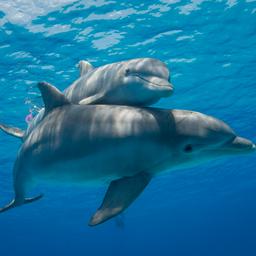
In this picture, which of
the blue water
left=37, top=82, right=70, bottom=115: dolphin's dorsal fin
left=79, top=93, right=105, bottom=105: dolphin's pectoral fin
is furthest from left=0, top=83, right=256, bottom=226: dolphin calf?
the blue water

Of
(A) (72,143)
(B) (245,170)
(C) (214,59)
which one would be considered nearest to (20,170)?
(A) (72,143)

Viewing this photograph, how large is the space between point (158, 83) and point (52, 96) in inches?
80.4

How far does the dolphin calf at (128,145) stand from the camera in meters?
5.34

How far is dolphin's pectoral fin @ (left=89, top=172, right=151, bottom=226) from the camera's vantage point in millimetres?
4891

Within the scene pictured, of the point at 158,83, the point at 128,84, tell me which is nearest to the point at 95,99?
the point at 128,84

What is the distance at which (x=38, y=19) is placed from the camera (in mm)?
12961

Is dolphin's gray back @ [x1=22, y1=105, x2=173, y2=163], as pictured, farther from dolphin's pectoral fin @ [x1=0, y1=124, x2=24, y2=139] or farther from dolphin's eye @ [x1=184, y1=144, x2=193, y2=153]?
dolphin's pectoral fin @ [x1=0, y1=124, x2=24, y2=139]

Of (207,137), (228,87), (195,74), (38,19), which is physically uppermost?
(38,19)

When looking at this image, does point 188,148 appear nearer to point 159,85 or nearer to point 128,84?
point 159,85

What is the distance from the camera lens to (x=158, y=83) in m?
5.26

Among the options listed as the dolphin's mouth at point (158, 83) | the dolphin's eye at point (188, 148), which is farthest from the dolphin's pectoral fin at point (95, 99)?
the dolphin's eye at point (188, 148)

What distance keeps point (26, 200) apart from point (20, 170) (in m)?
1.57

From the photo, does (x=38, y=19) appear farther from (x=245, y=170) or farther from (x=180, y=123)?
(x=245, y=170)

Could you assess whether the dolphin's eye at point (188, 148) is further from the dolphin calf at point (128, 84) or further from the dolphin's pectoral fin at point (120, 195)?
the dolphin calf at point (128, 84)
